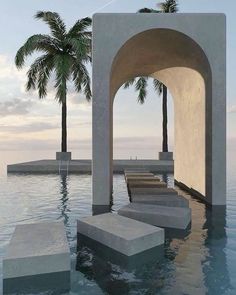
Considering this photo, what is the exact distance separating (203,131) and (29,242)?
8713 millimetres

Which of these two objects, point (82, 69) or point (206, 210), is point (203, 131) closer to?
point (206, 210)

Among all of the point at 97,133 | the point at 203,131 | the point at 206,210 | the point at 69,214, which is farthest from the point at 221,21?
the point at 69,214

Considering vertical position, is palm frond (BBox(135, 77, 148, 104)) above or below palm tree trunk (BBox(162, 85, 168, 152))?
above

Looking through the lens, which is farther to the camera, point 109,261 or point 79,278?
point 109,261

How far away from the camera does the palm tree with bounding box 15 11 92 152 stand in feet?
87.7

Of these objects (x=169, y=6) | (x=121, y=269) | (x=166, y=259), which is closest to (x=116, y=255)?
(x=121, y=269)

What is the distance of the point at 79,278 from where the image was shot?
18.3 feet

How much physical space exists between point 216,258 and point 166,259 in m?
0.98

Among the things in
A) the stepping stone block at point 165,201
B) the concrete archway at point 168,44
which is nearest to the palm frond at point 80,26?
the concrete archway at point 168,44

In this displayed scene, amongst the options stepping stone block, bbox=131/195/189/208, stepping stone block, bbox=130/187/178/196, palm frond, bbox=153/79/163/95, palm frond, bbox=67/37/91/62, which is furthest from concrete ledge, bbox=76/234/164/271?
palm frond, bbox=153/79/163/95

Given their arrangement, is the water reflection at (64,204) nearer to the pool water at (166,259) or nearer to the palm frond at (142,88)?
the pool water at (166,259)

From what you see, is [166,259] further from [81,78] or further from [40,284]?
[81,78]

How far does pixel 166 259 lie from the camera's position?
255 inches

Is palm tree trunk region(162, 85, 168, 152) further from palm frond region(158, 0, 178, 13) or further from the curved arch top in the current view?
the curved arch top
